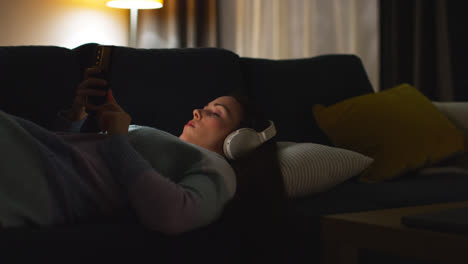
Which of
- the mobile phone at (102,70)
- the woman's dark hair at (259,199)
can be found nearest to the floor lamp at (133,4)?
the mobile phone at (102,70)

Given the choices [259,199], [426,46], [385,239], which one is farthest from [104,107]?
[426,46]

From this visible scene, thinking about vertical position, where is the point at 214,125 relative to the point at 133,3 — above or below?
below

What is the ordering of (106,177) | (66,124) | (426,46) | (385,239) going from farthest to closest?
(426,46) → (66,124) → (106,177) → (385,239)

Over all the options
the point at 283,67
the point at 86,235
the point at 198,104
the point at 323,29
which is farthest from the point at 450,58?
the point at 86,235

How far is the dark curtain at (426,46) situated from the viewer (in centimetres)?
276

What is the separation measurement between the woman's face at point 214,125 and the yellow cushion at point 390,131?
24.4 inches

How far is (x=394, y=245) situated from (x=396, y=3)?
2356 millimetres

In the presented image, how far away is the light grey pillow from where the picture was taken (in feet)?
4.44

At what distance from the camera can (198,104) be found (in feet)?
5.94

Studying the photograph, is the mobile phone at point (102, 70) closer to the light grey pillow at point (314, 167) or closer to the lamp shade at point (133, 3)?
A: the light grey pillow at point (314, 167)

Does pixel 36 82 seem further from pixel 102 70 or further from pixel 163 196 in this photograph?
pixel 163 196

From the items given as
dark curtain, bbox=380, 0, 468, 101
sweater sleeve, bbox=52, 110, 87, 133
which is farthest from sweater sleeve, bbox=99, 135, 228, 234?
dark curtain, bbox=380, 0, 468, 101

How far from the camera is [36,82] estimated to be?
5.46 feet

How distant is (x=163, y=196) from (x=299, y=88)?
1.26 meters
